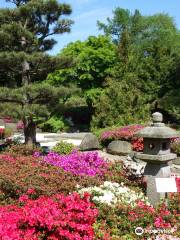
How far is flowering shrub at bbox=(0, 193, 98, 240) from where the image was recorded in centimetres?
566

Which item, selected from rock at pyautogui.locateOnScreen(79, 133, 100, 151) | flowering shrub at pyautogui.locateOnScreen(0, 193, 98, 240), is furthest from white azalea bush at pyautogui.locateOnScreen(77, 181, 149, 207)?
rock at pyautogui.locateOnScreen(79, 133, 100, 151)

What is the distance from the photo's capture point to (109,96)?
21328 mm

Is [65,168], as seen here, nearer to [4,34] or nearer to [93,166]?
[93,166]

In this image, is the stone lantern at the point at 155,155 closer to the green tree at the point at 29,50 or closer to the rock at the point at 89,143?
the green tree at the point at 29,50

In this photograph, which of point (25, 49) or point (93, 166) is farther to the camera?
point (25, 49)

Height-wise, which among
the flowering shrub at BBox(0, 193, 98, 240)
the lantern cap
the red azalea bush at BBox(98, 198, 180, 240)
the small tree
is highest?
the small tree

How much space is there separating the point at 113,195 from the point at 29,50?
29.0ft

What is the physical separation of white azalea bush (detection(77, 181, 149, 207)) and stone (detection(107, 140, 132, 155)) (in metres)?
7.77

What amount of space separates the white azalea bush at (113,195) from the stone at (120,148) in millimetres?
7767

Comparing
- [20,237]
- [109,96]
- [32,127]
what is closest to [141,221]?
[20,237]

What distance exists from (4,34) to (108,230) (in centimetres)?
940

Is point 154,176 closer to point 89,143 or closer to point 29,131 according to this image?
point 29,131

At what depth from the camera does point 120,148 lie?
52.8 ft

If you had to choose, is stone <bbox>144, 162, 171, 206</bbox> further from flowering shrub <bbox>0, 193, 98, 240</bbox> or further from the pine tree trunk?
the pine tree trunk
